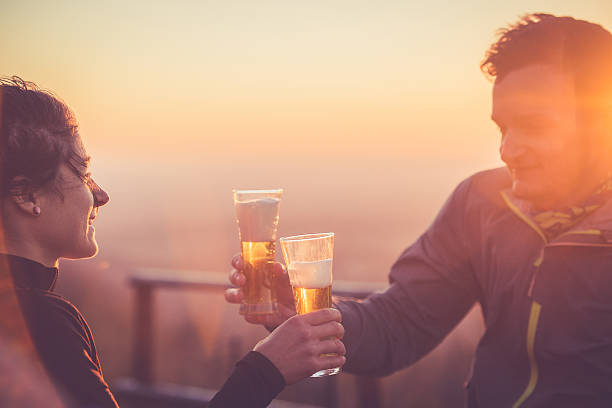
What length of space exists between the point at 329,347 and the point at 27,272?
81cm

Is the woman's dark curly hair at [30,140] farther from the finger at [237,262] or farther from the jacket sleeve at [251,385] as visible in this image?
the jacket sleeve at [251,385]

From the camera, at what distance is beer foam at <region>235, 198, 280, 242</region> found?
167cm

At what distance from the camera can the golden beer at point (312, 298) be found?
1443mm

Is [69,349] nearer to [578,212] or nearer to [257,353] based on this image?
[257,353]

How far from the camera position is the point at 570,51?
74.9 inches

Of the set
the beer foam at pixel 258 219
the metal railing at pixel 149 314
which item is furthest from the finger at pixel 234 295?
the metal railing at pixel 149 314

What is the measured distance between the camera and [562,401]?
1.76 metres

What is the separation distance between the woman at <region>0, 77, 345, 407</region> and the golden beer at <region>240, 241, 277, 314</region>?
33 cm

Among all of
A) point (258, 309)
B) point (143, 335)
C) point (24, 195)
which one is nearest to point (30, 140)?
point (24, 195)

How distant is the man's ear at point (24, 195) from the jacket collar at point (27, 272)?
13 centimetres

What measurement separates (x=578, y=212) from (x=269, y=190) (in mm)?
1101

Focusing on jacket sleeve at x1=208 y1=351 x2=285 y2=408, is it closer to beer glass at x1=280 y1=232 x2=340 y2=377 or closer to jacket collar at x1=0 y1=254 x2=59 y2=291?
beer glass at x1=280 y1=232 x2=340 y2=377

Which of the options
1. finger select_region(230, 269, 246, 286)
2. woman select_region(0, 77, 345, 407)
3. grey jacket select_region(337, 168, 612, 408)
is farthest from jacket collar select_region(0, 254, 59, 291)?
grey jacket select_region(337, 168, 612, 408)

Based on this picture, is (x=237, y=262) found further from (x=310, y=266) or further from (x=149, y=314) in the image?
(x=149, y=314)
